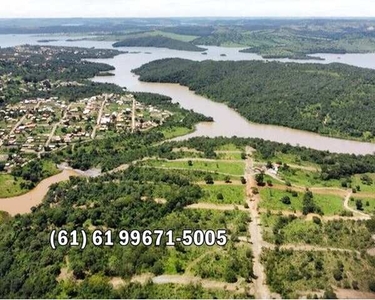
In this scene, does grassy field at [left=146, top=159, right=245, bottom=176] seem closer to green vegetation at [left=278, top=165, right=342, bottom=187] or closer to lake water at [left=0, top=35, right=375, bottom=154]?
green vegetation at [left=278, top=165, right=342, bottom=187]

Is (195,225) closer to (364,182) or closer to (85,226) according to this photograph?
(85,226)

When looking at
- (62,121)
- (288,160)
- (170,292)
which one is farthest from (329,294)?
(62,121)

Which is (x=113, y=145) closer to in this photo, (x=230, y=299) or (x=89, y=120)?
(x=89, y=120)

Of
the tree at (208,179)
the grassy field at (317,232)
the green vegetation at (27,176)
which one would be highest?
the tree at (208,179)

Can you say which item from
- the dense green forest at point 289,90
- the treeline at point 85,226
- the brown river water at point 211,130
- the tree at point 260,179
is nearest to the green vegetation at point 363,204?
the tree at point 260,179

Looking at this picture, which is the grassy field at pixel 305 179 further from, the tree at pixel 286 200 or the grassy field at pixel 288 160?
the tree at pixel 286 200

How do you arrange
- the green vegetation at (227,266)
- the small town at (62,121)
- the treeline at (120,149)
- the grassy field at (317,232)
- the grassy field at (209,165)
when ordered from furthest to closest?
the small town at (62,121) → the treeline at (120,149) → the grassy field at (209,165) → the grassy field at (317,232) → the green vegetation at (227,266)
